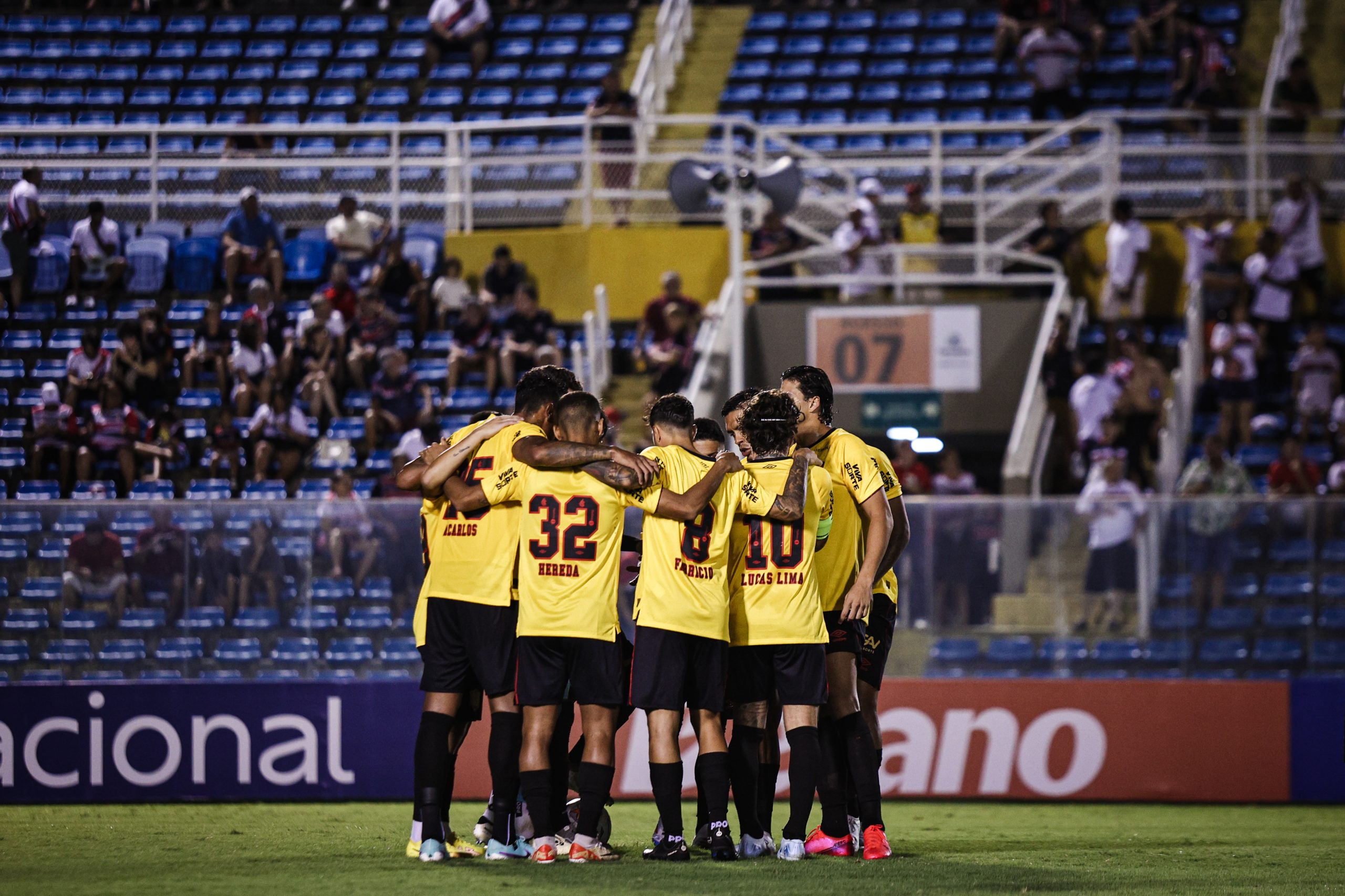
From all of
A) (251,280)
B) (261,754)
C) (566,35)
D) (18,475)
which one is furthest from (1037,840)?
(566,35)

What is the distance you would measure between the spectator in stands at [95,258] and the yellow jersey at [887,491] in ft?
42.6

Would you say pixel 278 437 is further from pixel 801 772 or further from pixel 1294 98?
pixel 1294 98

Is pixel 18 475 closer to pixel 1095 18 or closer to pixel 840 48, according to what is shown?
pixel 840 48

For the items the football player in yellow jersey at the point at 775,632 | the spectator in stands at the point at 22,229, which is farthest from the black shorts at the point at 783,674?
the spectator in stands at the point at 22,229

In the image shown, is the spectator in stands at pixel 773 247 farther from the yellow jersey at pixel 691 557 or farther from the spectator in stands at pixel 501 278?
the yellow jersey at pixel 691 557

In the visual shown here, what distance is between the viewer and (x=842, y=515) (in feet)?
28.4

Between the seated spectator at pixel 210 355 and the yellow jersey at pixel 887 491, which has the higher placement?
the seated spectator at pixel 210 355

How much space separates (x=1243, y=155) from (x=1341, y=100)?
3.76 m

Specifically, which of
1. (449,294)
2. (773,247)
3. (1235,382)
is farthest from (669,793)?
(449,294)

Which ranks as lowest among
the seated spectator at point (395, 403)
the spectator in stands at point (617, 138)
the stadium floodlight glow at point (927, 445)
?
the stadium floodlight glow at point (927, 445)

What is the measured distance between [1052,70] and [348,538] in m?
13.4

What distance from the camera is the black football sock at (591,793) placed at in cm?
795

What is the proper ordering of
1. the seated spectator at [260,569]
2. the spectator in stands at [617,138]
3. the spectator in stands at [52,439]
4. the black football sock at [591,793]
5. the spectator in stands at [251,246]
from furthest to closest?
the spectator in stands at [617,138] → the spectator in stands at [251,246] → the spectator in stands at [52,439] → the seated spectator at [260,569] → the black football sock at [591,793]

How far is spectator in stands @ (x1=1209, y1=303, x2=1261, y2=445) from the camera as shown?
57.4 ft
